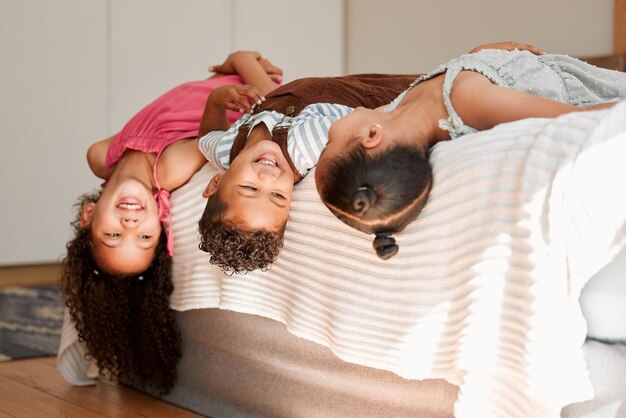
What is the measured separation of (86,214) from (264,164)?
69 centimetres

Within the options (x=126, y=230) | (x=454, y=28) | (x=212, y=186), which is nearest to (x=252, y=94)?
(x=212, y=186)

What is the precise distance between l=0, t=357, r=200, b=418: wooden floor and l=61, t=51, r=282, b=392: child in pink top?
0.18ft

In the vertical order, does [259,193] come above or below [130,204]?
above

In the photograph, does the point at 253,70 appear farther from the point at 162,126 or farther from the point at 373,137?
the point at 373,137

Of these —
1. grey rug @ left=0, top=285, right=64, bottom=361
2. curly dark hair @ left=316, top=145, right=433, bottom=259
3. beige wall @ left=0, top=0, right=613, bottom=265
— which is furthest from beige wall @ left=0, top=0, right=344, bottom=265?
curly dark hair @ left=316, top=145, right=433, bottom=259

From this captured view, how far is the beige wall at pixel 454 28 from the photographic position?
3.65 m

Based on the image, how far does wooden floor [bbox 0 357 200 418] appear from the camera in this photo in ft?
6.05

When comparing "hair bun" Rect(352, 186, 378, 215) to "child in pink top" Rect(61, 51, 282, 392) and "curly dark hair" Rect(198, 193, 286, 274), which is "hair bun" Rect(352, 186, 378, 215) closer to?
"curly dark hair" Rect(198, 193, 286, 274)

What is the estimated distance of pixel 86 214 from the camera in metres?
2.03

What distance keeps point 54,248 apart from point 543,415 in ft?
10.3

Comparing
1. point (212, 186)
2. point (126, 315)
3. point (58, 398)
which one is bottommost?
point (58, 398)

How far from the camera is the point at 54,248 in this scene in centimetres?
380

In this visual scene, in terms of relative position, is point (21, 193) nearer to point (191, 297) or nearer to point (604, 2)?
point (191, 297)

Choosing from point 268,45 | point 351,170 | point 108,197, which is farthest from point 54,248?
point 351,170
